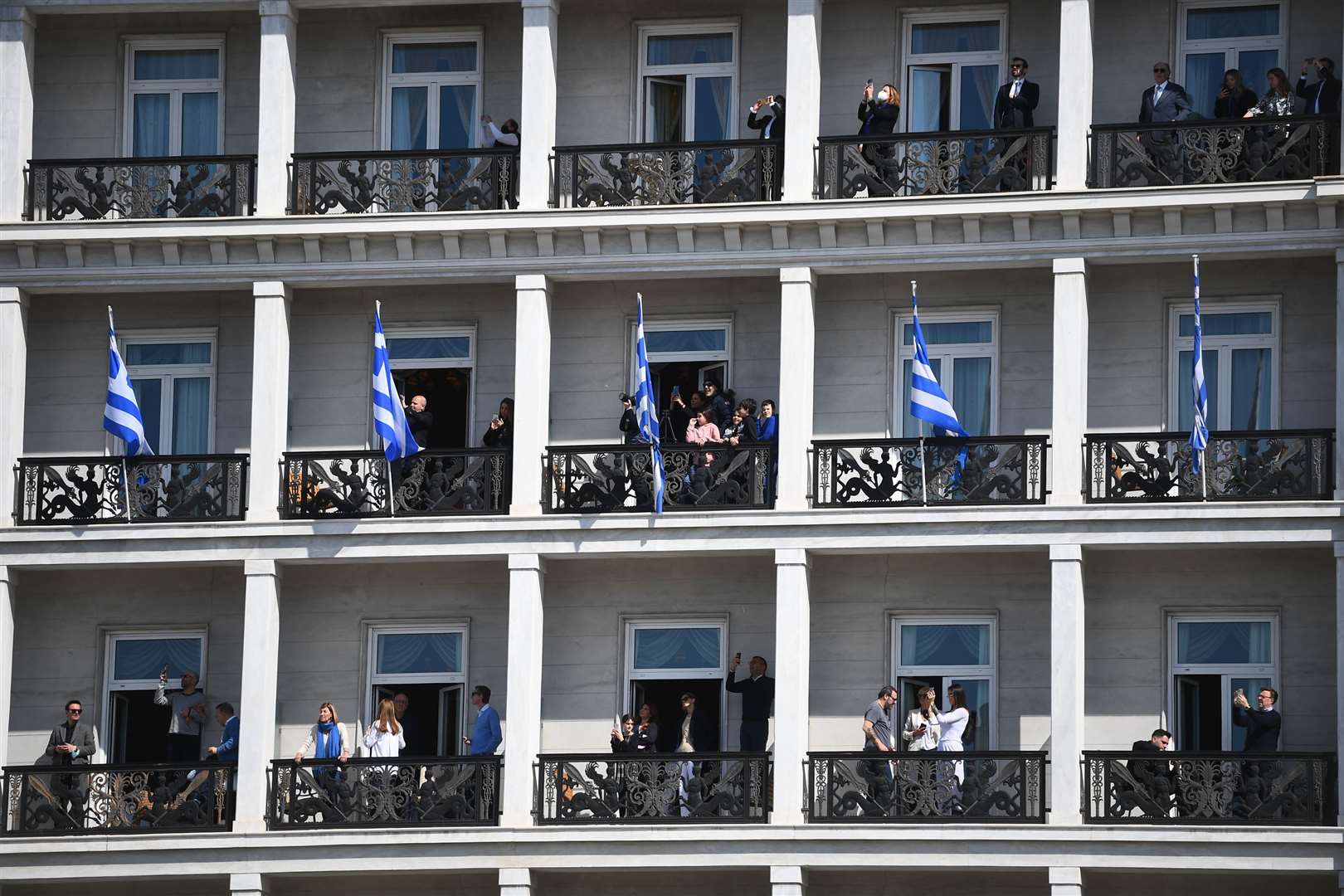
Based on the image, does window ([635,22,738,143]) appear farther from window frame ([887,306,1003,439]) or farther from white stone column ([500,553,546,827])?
white stone column ([500,553,546,827])

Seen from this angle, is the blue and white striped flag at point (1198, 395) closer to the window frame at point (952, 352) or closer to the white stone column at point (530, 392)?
the window frame at point (952, 352)

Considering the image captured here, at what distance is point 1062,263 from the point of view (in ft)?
133

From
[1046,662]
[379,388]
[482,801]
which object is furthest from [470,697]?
[1046,662]

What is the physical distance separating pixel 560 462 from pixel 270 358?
4239 mm

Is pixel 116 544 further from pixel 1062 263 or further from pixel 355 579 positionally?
pixel 1062 263

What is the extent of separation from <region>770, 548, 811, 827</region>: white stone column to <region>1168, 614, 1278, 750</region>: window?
4826 mm

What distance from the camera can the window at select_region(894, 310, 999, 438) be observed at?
137ft

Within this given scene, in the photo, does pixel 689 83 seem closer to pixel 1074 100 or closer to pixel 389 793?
pixel 1074 100

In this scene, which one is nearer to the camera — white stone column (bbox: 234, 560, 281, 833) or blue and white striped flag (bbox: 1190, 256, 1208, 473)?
blue and white striped flag (bbox: 1190, 256, 1208, 473)

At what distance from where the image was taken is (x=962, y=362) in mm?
41719

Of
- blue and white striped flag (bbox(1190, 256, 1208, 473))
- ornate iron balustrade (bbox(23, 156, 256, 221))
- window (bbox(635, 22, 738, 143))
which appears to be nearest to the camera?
blue and white striped flag (bbox(1190, 256, 1208, 473))

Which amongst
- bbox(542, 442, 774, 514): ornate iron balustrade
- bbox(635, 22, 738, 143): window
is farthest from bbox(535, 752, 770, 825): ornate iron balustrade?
bbox(635, 22, 738, 143): window

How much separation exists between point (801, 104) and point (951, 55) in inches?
96.2

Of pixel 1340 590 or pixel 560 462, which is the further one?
pixel 560 462
